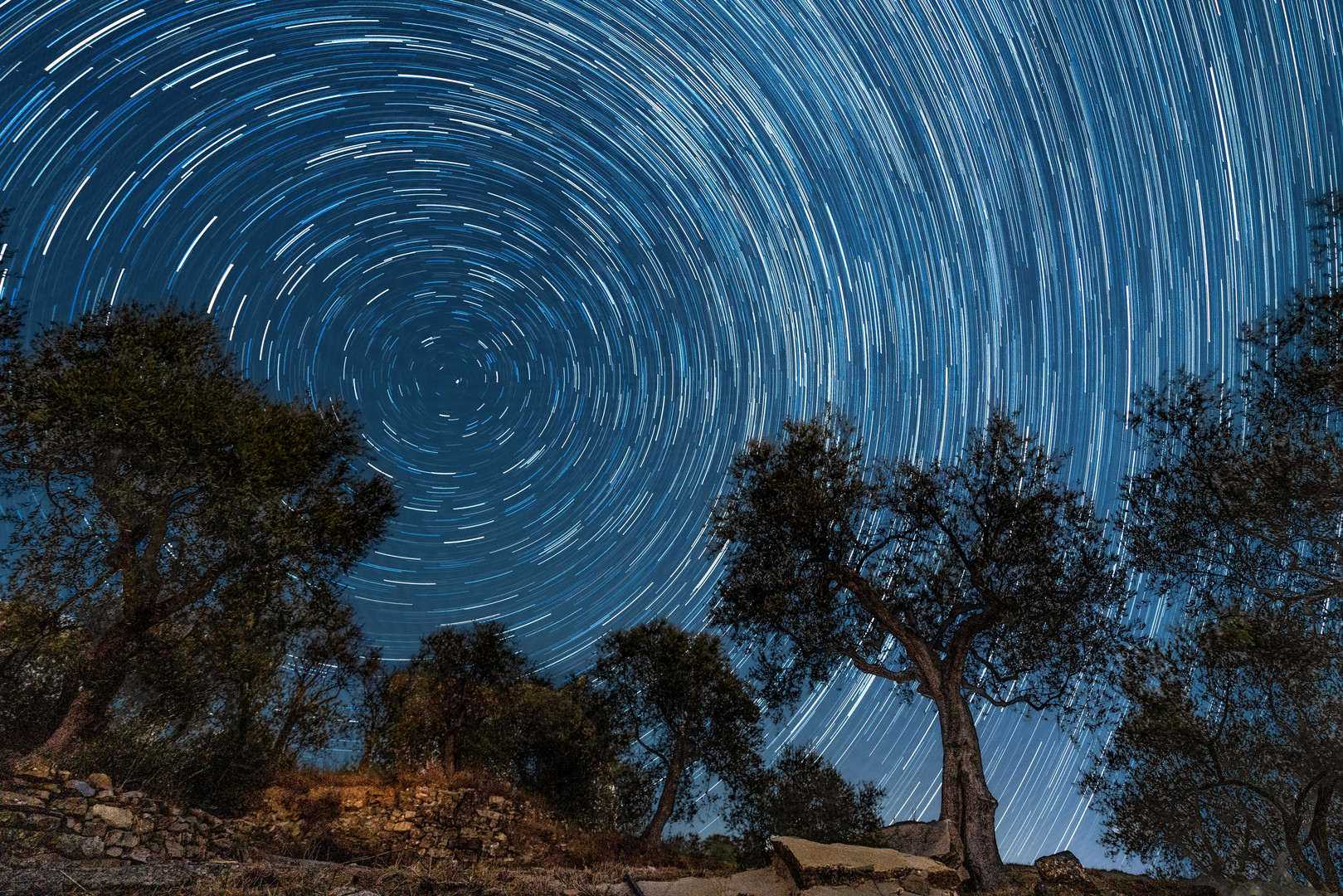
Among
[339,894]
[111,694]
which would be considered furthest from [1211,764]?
[111,694]

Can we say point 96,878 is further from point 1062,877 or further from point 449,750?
point 449,750

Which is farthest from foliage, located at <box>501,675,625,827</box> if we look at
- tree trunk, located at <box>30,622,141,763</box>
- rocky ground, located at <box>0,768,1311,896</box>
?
tree trunk, located at <box>30,622,141,763</box>

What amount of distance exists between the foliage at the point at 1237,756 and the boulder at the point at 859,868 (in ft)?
36.5

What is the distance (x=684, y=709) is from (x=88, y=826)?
21.3 metres

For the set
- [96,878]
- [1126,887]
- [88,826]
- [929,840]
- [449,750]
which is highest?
[1126,887]

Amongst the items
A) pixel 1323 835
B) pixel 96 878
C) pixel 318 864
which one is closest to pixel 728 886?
pixel 318 864

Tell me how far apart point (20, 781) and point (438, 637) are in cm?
2023

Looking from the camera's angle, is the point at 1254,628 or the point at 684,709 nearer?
the point at 1254,628

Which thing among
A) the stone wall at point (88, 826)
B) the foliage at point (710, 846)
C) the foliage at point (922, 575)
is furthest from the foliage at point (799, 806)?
the stone wall at point (88, 826)

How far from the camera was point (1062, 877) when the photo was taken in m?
11.4

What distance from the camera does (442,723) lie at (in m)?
28.8

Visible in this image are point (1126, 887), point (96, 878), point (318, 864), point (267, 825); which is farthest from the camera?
point (267, 825)

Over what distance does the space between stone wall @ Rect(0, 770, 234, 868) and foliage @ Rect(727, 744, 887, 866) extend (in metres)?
21.5

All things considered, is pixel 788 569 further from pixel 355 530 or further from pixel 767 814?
pixel 767 814
